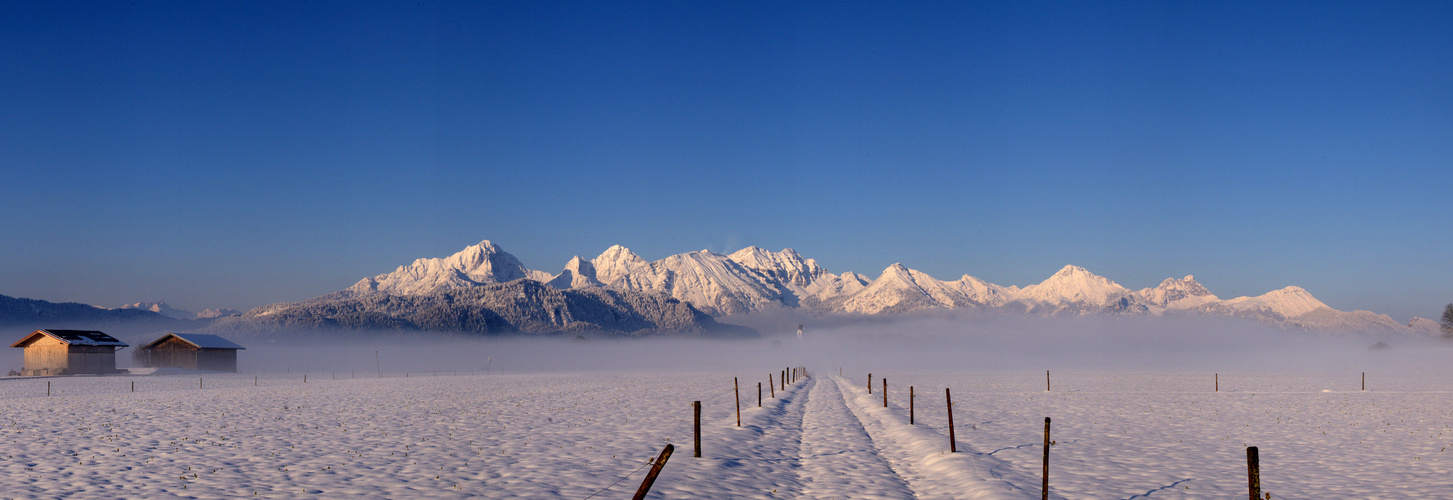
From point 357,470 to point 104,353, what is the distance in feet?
343

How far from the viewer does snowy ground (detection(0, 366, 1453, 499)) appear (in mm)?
18125

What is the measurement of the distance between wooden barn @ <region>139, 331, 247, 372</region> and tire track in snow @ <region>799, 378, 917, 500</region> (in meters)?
101

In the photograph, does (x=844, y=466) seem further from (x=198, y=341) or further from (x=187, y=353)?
(x=198, y=341)

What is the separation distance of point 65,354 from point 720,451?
104m


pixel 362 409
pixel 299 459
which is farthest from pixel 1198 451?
pixel 362 409

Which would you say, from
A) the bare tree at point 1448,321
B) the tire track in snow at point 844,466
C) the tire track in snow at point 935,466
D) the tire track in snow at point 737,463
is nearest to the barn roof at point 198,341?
the tire track in snow at point 737,463

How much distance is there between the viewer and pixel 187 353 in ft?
361

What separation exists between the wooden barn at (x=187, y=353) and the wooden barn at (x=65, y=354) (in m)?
6.91

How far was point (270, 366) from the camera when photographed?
161m

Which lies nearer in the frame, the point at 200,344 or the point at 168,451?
the point at 168,451

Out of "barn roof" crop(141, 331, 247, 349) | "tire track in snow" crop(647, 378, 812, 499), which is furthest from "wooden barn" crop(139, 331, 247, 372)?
"tire track in snow" crop(647, 378, 812, 499)

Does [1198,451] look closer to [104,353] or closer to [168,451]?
[168,451]

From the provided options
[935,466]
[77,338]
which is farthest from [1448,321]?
[77,338]

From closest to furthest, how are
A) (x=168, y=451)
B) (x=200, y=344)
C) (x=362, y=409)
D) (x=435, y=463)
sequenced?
(x=435, y=463), (x=168, y=451), (x=362, y=409), (x=200, y=344)
